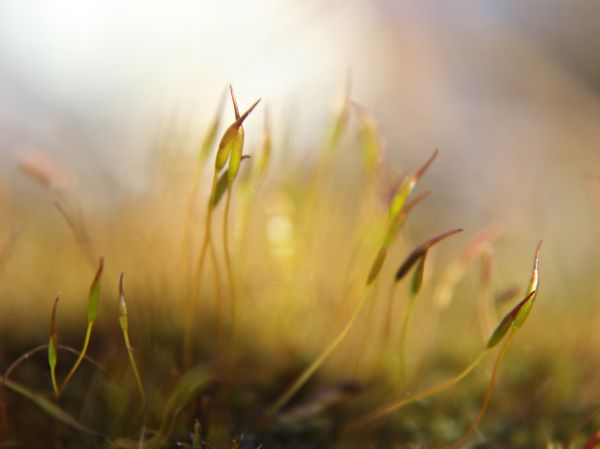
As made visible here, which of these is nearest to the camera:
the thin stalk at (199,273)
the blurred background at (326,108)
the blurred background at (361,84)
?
the thin stalk at (199,273)

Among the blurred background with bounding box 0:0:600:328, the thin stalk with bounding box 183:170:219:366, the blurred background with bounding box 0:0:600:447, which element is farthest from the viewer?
the blurred background with bounding box 0:0:600:328

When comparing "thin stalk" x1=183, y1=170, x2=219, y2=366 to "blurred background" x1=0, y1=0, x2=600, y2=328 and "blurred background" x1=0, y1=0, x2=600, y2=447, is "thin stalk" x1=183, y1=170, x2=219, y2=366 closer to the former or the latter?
"blurred background" x1=0, y1=0, x2=600, y2=447

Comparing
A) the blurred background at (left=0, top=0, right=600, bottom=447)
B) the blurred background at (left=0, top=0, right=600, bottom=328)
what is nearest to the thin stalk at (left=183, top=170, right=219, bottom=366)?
the blurred background at (left=0, top=0, right=600, bottom=447)

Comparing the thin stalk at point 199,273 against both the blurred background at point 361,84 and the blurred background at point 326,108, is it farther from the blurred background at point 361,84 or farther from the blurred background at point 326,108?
the blurred background at point 361,84

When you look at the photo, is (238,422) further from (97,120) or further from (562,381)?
(97,120)

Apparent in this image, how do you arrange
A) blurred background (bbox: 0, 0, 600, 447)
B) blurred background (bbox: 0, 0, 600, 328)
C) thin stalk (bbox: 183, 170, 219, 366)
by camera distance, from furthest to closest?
1. blurred background (bbox: 0, 0, 600, 328)
2. blurred background (bbox: 0, 0, 600, 447)
3. thin stalk (bbox: 183, 170, 219, 366)

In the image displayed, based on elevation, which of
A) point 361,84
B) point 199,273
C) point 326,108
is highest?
point 361,84

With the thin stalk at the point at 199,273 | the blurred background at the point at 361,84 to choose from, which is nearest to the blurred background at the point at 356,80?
the blurred background at the point at 361,84

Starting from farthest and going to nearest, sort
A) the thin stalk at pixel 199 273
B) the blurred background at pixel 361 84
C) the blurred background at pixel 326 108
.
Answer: the blurred background at pixel 361 84, the blurred background at pixel 326 108, the thin stalk at pixel 199 273

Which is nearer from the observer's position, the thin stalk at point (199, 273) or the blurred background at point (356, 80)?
the thin stalk at point (199, 273)

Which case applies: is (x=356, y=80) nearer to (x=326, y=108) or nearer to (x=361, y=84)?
(x=361, y=84)

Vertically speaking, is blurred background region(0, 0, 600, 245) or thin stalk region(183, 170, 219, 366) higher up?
blurred background region(0, 0, 600, 245)

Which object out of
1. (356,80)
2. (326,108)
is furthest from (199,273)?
(356,80)
